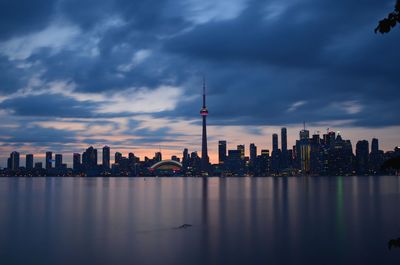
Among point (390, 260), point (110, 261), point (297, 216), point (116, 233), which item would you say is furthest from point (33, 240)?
point (297, 216)

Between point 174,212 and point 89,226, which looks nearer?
point 89,226

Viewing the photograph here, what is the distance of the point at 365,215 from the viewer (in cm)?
6331

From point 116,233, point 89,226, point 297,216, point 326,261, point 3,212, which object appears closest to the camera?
point 326,261

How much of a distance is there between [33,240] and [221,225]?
69.5ft

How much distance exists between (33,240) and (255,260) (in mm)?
22041

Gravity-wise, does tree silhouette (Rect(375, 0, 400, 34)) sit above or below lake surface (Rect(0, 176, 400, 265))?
above

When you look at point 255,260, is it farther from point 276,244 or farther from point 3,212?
point 3,212

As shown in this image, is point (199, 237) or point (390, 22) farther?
point (199, 237)

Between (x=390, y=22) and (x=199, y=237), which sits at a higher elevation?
(x=390, y=22)

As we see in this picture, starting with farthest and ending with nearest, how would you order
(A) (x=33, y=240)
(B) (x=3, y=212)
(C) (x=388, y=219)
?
1. (B) (x=3, y=212)
2. (C) (x=388, y=219)
3. (A) (x=33, y=240)

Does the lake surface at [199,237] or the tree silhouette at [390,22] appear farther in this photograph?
the lake surface at [199,237]

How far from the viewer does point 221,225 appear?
5241 cm

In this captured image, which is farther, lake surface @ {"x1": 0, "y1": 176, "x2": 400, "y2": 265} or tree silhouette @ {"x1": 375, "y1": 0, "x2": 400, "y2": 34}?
lake surface @ {"x1": 0, "y1": 176, "x2": 400, "y2": 265}

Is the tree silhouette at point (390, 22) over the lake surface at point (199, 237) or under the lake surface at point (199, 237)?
over
